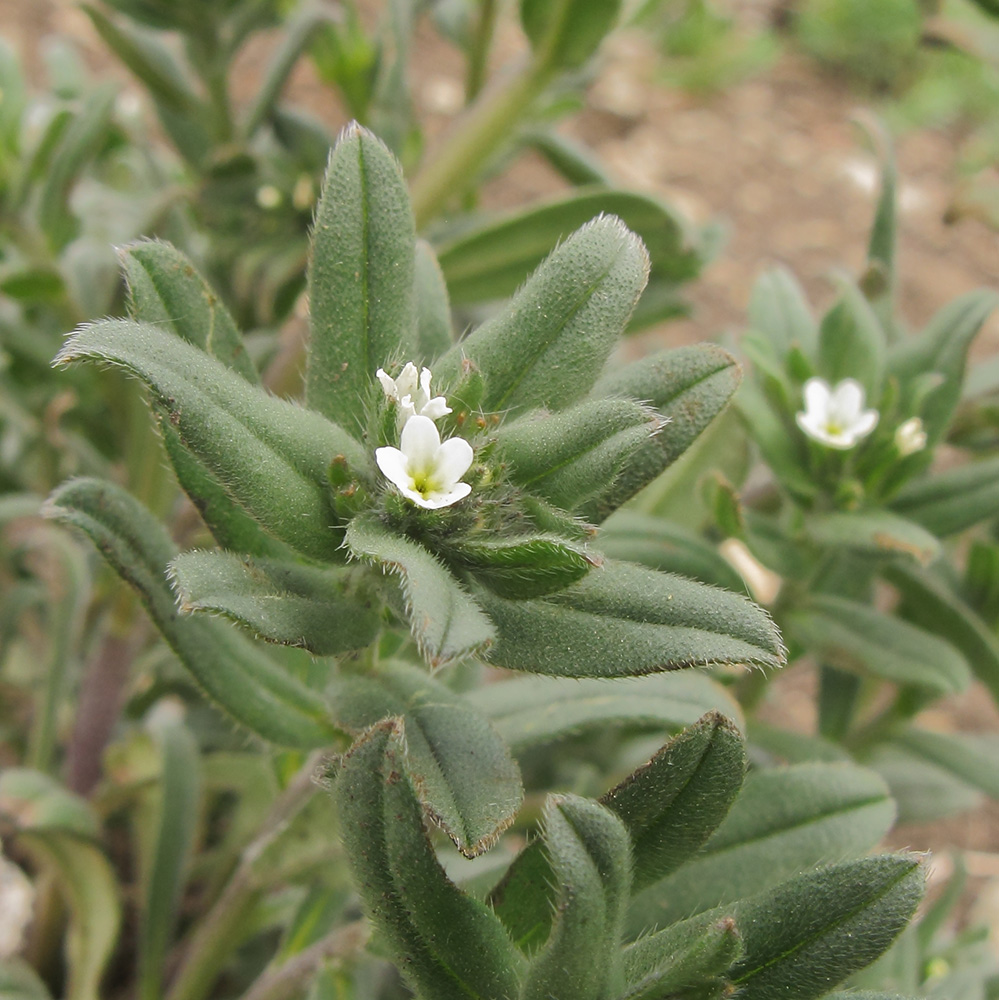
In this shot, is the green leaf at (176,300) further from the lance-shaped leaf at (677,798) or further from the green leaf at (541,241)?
the green leaf at (541,241)

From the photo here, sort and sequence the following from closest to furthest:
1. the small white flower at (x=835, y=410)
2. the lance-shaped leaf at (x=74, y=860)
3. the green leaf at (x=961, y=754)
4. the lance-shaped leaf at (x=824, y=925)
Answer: the lance-shaped leaf at (x=824, y=925) < the small white flower at (x=835, y=410) < the lance-shaped leaf at (x=74, y=860) < the green leaf at (x=961, y=754)

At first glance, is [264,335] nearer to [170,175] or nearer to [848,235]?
[170,175]

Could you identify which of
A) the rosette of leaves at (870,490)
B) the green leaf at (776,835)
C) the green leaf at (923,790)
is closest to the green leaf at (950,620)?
the rosette of leaves at (870,490)

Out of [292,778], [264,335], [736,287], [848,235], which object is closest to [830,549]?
[292,778]

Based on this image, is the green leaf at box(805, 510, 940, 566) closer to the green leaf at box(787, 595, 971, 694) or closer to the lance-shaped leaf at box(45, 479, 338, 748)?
the green leaf at box(787, 595, 971, 694)

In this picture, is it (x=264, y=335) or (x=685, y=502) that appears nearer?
(x=685, y=502)

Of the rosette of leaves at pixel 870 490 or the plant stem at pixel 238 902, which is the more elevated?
the rosette of leaves at pixel 870 490
